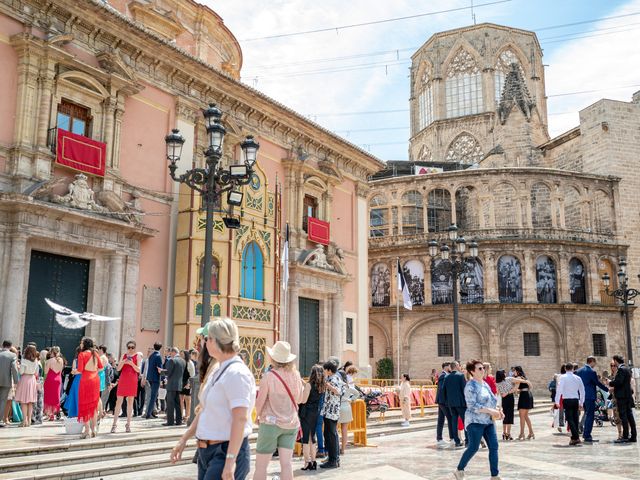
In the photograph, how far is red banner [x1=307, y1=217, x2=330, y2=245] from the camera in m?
23.8

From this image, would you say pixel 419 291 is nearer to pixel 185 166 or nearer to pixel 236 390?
pixel 185 166

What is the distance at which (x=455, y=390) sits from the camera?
1147 cm

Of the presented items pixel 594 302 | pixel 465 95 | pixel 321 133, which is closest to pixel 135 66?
pixel 321 133

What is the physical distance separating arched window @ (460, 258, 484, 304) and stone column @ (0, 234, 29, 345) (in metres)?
25.3

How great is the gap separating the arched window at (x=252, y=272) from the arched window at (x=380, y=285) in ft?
58.0

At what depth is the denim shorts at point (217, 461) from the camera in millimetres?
3891

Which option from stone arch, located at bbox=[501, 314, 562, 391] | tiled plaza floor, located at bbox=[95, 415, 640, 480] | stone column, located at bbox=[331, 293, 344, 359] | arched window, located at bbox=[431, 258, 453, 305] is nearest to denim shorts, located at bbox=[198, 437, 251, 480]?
tiled plaza floor, located at bbox=[95, 415, 640, 480]

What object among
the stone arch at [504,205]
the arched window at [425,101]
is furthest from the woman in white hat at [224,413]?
the arched window at [425,101]

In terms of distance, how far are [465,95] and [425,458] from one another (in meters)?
47.6

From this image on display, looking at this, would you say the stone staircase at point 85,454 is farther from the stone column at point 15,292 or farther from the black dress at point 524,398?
the black dress at point 524,398

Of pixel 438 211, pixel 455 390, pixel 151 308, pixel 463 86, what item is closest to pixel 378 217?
pixel 438 211

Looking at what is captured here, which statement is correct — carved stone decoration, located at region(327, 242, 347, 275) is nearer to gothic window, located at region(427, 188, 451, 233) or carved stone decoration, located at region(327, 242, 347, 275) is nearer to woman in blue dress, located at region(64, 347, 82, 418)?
woman in blue dress, located at region(64, 347, 82, 418)

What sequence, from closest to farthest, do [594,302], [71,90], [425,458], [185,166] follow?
[425,458]
[71,90]
[185,166]
[594,302]

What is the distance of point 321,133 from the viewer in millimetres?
24750
